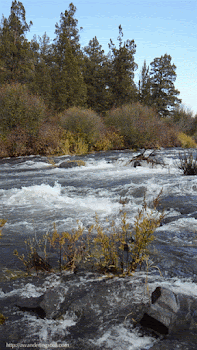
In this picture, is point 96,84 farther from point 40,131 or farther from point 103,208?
point 103,208

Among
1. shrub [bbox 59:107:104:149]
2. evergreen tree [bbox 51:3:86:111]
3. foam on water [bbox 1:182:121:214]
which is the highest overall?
evergreen tree [bbox 51:3:86:111]

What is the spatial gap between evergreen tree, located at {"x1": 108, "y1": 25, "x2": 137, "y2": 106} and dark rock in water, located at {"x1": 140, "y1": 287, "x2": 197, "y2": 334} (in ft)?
123

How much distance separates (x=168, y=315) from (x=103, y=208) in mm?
3820

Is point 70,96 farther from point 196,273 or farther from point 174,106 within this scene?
point 196,273

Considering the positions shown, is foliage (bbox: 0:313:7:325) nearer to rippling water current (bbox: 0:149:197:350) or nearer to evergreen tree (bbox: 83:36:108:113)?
rippling water current (bbox: 0:149:197:350)

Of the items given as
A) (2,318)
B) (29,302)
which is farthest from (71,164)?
(2,318)

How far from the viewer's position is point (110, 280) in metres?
3.28

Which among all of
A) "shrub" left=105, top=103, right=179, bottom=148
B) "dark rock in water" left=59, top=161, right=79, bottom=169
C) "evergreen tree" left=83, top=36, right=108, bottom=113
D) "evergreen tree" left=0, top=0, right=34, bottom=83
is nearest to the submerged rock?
"dark rock in water" left=59, top=161, right=79, bottom=169

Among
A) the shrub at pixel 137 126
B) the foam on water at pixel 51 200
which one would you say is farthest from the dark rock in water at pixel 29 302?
Answer: the shrub at pixel 137 126

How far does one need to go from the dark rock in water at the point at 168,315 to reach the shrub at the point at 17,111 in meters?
16.3

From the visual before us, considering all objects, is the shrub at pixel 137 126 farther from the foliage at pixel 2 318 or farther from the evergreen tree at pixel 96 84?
the foliage at pixel 2 318

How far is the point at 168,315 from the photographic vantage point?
8.03ft

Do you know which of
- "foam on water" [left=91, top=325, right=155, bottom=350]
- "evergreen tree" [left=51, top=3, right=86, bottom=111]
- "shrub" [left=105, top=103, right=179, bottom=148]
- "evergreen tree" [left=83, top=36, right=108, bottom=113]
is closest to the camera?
"foam on water" [left=91, top=325, right=155, bottom=350]

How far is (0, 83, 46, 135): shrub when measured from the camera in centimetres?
1724
